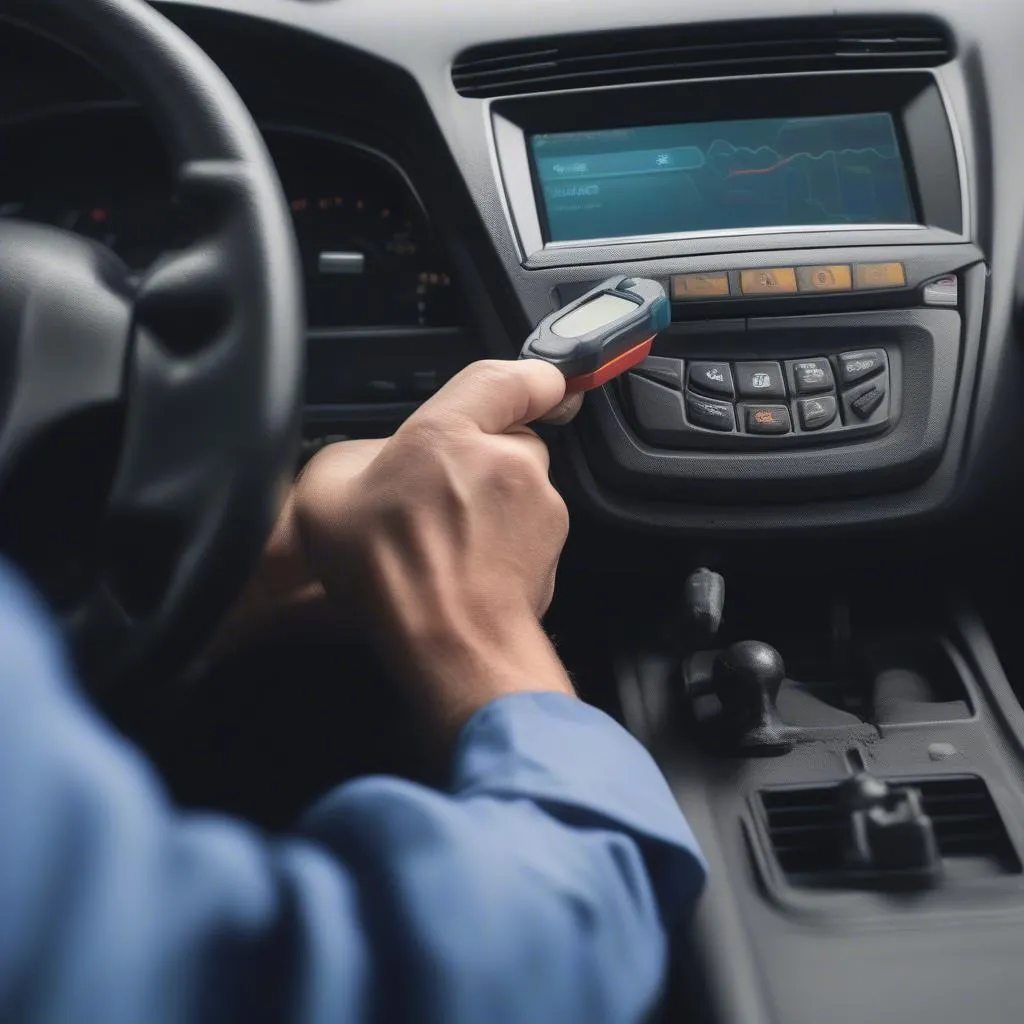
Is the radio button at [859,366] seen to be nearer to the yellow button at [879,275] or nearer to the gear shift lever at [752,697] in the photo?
the yellow button at [879,275]

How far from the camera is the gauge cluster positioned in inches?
46.6

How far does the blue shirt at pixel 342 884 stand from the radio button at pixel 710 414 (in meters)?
0.46

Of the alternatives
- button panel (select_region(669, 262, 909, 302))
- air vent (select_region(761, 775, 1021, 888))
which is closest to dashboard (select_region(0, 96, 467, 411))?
button panel (select_region(669, 262, 909, 302))

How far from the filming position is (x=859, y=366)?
1.08m

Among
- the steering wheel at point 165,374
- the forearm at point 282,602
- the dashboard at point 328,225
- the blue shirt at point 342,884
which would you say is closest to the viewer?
the blue shirt at point 342,884

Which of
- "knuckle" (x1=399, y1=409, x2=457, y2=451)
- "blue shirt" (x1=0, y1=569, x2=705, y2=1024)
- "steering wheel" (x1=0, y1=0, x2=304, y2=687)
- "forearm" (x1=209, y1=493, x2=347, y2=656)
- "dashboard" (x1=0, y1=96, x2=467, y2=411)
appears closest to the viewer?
"blue shirt" (x1=0, y1=569, x2=705, y2=1024)

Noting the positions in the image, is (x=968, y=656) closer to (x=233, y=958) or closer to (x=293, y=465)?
(x=293, y=465)

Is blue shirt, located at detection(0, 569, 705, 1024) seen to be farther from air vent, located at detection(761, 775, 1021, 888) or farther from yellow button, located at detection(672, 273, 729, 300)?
yellow button, located at detection(672, 273, 729, 300)

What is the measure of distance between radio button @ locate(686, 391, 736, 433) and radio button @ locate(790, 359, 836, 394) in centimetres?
6

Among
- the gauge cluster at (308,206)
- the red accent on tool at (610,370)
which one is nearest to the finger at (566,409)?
the red accent on tool at (610,370)

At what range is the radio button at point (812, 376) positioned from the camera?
1.08m

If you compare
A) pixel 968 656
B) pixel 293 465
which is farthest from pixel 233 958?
pixel 968 656

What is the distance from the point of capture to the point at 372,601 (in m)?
0.79

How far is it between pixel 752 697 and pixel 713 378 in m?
0.28
